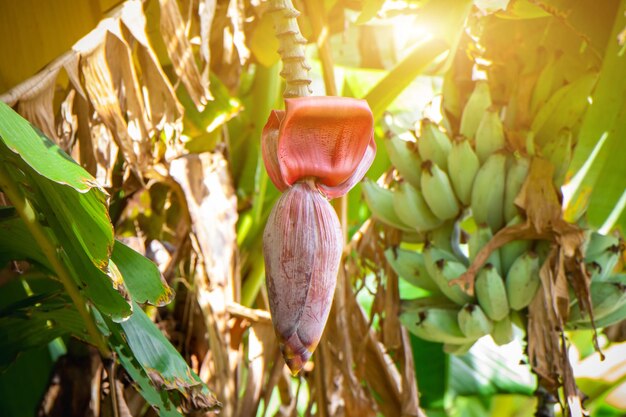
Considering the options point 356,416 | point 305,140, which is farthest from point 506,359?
point 305,140

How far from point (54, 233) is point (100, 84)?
0.19m

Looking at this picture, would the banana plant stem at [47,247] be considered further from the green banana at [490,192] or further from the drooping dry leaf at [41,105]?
the green banana at [490,192]

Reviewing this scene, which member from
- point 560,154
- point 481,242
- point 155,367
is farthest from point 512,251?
point 155,367

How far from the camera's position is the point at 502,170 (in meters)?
0.98

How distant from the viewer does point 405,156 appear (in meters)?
1.07

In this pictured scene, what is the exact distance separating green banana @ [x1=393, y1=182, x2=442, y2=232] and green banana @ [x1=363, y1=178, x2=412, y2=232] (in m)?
0.03

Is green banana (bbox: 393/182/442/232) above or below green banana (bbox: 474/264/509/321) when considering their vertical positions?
above

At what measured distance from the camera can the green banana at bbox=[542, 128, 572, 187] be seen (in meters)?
1.00

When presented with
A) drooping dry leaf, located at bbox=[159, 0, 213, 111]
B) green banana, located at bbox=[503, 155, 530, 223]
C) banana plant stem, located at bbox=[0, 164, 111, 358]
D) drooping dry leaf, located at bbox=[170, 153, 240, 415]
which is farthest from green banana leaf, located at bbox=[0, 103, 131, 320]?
green banana, located at bbox=[503, 155, 530, 223]

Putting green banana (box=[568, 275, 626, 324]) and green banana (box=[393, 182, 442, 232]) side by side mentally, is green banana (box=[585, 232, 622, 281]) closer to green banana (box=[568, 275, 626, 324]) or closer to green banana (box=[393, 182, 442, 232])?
green banana (box=[568, 275, 626, 324])

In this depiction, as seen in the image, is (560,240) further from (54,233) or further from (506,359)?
(506,359)

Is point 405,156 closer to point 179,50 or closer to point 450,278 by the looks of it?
point 450,278

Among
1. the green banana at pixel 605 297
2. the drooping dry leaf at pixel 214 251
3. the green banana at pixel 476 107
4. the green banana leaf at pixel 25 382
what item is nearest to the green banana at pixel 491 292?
the green banana at pixel 605 297

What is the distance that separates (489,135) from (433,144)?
78mm
